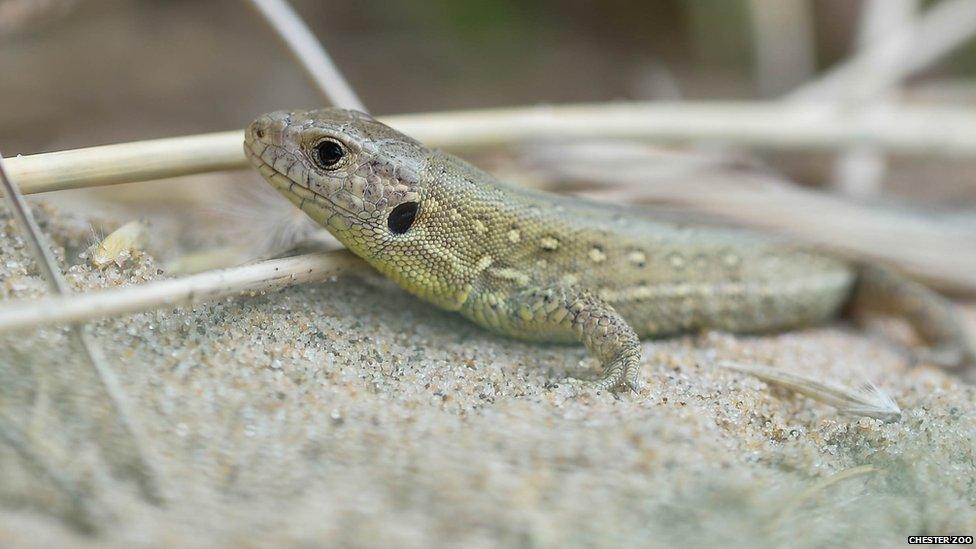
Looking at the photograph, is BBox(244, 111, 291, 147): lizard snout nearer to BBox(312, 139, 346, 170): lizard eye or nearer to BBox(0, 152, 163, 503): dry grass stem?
BBox(312, 139, 346, 170): lizard eye

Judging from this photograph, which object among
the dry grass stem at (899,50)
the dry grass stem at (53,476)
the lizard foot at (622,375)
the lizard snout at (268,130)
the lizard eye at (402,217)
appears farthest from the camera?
the dry grass stem at (899,50)

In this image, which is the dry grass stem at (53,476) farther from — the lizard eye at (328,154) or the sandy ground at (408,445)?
the lizard eye at (328,154)

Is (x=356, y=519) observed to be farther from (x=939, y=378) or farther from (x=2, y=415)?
(x=939, y=378)

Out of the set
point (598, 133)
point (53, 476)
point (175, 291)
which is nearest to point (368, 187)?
point (175, 291)

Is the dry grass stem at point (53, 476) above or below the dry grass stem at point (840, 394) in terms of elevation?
below

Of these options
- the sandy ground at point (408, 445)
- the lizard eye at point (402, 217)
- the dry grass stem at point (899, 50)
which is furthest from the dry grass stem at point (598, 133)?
the lizard eye at point (402, 217)

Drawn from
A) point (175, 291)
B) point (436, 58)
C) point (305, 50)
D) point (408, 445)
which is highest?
point (436, 58)

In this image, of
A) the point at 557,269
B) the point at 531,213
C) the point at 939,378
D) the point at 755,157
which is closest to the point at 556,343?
the point at 557,269

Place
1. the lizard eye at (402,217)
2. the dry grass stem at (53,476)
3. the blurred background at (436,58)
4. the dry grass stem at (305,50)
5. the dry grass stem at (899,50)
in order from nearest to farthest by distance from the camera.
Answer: the dry grass stem at (53,476)
the lizard eye at (402,217)
the dry grass stem at (305,50)
the dry grass stem at (899,50)
the blurred background at (436,58)

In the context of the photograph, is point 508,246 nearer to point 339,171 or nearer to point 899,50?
point 339,171
